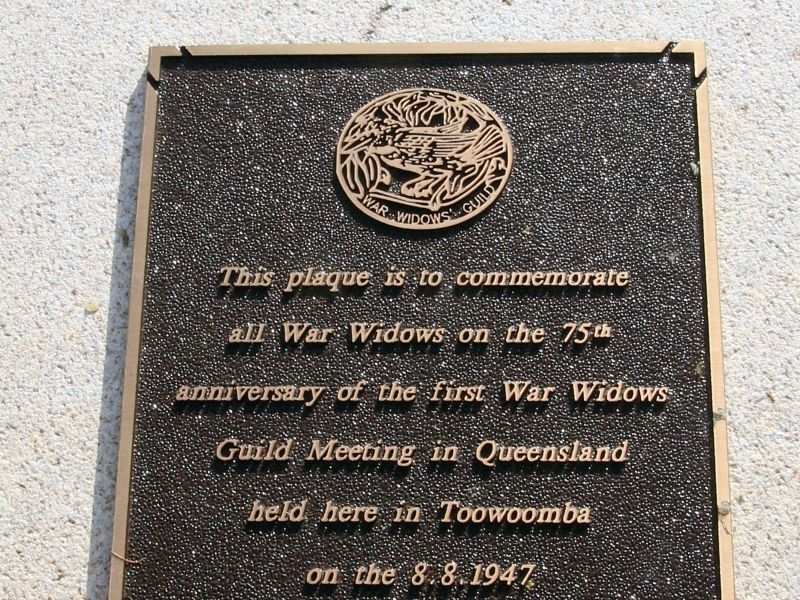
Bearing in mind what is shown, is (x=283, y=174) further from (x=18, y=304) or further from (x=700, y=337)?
(x=700, y=337)

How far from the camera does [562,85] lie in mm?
2408

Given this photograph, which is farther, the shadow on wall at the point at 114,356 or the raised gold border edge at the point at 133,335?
the shadow on wall at the point at 114,356

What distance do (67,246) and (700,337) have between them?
2140 millimetres

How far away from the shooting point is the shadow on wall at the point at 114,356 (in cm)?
223

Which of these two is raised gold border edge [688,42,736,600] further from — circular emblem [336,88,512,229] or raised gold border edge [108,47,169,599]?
raised gold border edge [108,47,169,599]

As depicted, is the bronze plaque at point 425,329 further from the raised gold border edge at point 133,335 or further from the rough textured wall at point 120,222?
the rough textured wall at point 120,222

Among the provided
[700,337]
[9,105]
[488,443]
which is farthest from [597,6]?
[9,105]

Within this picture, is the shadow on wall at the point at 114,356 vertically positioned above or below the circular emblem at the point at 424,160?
below

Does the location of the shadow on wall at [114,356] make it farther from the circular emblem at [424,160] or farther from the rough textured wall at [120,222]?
the circular emblem at [424,160]

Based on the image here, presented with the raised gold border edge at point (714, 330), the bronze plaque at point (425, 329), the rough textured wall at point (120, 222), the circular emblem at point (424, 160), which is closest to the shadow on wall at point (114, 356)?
A: the rough textured wall at point (120, 222)

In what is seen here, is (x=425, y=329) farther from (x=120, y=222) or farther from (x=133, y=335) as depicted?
(x=120, y=222)

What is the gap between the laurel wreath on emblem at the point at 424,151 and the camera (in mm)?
2311

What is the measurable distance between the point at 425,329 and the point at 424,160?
562 millimetres

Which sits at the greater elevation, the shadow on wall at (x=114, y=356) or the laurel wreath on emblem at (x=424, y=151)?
the laurel wreath on emblem at (x=424, y=151)
